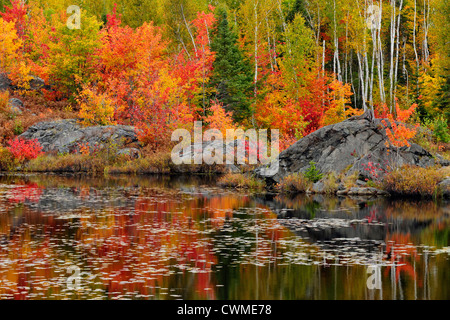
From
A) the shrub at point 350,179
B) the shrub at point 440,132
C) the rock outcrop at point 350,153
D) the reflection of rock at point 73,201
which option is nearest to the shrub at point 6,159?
the reflection of rock at point 73,201

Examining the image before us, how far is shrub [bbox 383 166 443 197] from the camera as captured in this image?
24453 millimetres

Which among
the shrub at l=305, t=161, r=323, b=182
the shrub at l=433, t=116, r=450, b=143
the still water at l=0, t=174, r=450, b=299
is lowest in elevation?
the still water at l=0, t=174, r=450, b=299

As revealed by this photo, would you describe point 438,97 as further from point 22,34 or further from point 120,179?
point 22,34

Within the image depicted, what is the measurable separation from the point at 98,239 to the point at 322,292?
6825 millimetres

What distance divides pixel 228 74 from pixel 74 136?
13.0 m

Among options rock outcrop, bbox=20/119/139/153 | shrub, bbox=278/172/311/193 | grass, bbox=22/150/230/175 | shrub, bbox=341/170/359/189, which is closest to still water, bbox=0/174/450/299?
shrub, bbox=341/170/359/189

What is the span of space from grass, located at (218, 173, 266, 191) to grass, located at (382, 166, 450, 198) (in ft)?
19.0

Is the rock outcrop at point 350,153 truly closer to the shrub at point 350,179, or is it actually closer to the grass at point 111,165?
the shrub at point 350,179

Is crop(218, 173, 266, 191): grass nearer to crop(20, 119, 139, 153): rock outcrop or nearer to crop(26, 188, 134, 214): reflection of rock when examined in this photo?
crop(26, 188, 134, 214): reflection of rock

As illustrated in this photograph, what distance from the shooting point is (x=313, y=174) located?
2697 centimetres

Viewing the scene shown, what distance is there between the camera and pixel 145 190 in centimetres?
2758

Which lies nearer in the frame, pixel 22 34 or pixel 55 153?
pixel 55 153
